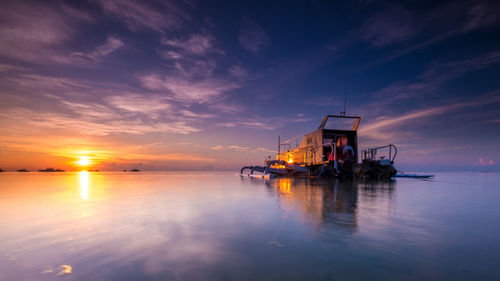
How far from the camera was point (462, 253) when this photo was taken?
10.2 ft

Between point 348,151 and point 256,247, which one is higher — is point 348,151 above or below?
above

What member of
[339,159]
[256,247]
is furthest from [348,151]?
[256,247]

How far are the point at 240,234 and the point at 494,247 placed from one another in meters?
3.78

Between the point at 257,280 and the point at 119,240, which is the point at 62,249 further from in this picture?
the point at 257,280

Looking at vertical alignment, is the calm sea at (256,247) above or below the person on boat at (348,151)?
below

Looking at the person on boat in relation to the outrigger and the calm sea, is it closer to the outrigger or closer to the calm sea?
the outrigger

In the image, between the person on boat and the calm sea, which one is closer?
→ the calm sea

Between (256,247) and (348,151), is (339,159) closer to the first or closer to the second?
(348,151)

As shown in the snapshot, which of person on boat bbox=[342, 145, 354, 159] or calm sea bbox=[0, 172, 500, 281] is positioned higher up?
person on boat bbox=[342, 145, 354, 159]

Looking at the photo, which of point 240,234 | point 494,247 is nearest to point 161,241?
point 240,234

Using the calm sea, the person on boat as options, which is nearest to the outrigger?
the person on boat

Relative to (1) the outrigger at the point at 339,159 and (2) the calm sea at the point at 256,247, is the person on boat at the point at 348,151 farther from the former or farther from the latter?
(2) the calm sea at the point at 256,247

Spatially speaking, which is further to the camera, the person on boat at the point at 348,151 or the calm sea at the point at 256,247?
the person on boat at the point at 348,151

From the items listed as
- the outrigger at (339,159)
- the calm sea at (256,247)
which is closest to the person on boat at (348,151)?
the outrigger at (339,159)
